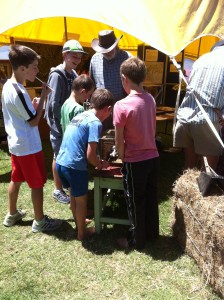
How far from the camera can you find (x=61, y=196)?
13.5 feet

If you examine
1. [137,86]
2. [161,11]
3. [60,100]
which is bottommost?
[60,100]

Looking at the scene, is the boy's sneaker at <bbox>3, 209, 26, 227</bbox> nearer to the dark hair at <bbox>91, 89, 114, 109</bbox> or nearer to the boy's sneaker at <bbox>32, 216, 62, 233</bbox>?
the boy's sneaker at <bbox>32, 216, 62, 233</bbox>

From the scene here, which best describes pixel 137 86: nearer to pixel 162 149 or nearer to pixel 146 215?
pixel 146 215

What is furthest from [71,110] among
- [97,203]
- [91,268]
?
[91,268]

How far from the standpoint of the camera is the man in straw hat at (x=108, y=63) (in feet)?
12.8

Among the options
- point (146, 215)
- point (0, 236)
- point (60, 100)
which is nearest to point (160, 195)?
point (146, 215)

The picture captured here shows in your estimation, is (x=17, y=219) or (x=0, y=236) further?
(x=17, y=219)

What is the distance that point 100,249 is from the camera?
122 inches

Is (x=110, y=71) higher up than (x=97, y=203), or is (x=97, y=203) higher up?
(x=110, y=71)

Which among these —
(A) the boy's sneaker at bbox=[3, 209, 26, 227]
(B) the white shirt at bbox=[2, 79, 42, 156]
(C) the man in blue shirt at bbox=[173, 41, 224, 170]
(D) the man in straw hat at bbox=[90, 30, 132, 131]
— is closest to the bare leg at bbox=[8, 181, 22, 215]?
(A) the boy's sneaker at bbox=[3, 209, 26, 227]

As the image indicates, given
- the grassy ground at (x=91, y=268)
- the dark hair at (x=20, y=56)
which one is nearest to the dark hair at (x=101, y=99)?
the dark hair at (x=20, y=56)

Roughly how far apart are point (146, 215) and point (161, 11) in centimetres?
259

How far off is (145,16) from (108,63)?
720mm

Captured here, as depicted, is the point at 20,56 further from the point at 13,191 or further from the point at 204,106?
the point at 204,106
